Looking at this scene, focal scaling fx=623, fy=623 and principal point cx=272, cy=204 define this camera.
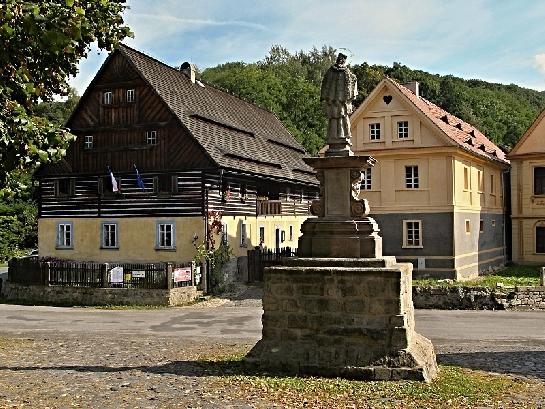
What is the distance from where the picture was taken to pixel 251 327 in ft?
60.9

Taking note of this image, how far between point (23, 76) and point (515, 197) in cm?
3010

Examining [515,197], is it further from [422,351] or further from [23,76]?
[23,76]

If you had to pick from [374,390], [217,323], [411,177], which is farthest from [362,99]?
[374,390]

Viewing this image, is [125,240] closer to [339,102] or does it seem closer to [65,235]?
[65,235]

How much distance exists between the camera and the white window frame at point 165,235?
29.5 metres

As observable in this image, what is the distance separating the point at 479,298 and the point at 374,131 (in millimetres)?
10070

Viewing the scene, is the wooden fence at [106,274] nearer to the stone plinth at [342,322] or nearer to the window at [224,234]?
the window at [224,234]

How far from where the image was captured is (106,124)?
31172 mm

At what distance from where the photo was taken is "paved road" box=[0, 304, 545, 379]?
44.1ft

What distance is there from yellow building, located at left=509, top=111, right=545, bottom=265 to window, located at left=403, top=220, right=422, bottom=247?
8.88 m

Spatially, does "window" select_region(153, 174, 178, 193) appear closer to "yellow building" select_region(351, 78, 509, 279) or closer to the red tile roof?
"yellow building" select_region(351, 78, 509, 279)

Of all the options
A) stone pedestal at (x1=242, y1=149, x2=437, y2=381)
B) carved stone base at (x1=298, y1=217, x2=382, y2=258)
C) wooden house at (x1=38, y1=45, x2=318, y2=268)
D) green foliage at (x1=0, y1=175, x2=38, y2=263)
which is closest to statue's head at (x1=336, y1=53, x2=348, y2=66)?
stone pedestal at (x1=242, y1=149, x2=437, y2=381)

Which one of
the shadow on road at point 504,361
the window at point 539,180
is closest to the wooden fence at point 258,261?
the window at point 539,180

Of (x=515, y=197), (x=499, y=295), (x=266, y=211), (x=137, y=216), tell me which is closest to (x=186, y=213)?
Result: (x=137, y=216)
